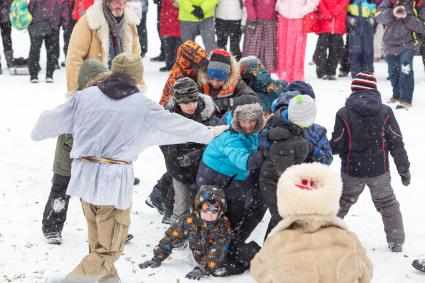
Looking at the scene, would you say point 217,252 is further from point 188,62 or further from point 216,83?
point 188,62

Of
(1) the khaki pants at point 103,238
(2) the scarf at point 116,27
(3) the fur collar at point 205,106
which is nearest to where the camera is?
(1) the khaki pants at point 103,238

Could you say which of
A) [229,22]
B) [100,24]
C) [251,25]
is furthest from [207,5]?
[100,24]

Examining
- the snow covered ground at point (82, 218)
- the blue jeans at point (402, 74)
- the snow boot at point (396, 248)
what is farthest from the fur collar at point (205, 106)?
the blue jeans at point (402, 74)

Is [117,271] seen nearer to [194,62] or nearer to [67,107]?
[67,107]

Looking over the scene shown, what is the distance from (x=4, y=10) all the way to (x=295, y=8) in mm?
5017

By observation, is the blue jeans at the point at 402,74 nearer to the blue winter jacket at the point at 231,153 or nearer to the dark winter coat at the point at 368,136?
the dark winter coat at the point at 368,136

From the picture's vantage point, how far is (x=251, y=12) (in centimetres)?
1098

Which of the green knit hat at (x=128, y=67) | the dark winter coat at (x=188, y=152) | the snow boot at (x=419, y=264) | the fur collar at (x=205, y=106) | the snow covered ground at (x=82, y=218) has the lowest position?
the snow covered ground at (x=82, y=218)

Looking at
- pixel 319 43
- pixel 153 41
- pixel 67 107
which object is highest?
pixel 67 107

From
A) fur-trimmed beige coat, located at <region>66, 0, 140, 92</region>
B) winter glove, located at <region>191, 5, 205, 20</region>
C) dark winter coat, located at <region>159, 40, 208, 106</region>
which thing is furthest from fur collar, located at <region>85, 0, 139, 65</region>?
winter glove, located at <region>191, 5, 205, 20</region>

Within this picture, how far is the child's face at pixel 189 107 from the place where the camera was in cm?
576

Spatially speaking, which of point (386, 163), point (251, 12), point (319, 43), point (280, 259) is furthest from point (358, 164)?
point (319, 43)

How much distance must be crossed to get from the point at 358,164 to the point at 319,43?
645 cm

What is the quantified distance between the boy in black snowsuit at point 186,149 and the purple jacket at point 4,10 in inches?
272
